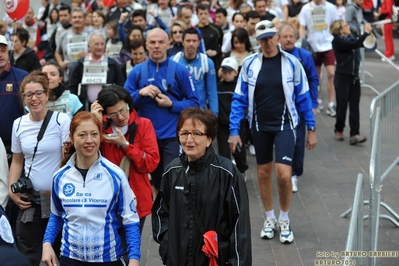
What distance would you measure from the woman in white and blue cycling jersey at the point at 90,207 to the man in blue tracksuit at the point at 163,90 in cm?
281

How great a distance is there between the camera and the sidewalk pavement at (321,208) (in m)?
8.07

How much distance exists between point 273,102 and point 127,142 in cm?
217

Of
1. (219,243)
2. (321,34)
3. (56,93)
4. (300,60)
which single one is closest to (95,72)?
(300,60)

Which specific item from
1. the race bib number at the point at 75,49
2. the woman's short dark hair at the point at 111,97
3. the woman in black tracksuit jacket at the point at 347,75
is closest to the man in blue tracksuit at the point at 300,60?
the woman in black tracksuit jacket at the point at 347,75

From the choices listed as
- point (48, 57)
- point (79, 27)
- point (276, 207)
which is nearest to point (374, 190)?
point (276, 207)

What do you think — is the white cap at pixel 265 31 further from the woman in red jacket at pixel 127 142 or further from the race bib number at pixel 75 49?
the race bib number at pixel 75 49

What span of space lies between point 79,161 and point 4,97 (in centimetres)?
234

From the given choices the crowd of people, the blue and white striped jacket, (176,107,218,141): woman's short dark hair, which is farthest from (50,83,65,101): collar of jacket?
(176,107,218,141): woman's short dark hair

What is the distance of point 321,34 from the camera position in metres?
14.7

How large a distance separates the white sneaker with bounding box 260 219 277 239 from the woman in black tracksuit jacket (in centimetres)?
443

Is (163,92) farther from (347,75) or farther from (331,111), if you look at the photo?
(331,111)

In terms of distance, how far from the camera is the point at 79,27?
13.5 meters

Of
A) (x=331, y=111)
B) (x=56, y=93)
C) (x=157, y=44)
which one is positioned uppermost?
(x=157, y=44)

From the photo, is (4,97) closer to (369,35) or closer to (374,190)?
(374,190)
